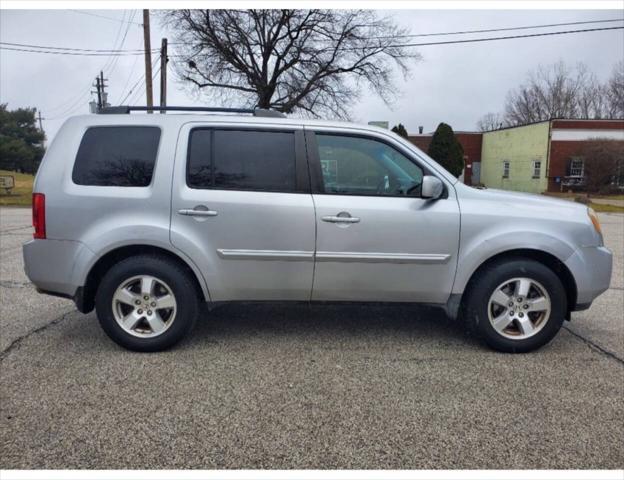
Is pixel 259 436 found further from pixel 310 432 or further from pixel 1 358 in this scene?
pixel 1 358

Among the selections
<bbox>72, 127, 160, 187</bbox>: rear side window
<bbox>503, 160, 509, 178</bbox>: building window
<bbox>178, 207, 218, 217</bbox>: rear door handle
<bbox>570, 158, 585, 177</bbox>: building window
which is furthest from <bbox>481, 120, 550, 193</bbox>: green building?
<bbox>72, 127, 160, 187</bbox>: rear side window

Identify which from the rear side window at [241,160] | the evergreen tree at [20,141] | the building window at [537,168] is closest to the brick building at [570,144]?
the building window at [537,168]

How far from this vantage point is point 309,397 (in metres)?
3.08

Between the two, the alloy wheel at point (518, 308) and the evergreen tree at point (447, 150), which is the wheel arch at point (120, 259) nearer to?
the alloy wheel at point (518, 308)

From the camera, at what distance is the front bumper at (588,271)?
12.4ft

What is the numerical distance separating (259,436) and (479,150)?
4552 cm

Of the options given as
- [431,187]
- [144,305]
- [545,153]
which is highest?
[545,153]

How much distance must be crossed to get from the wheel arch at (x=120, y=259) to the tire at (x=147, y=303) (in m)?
0.05

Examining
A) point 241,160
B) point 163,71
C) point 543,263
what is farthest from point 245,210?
point 163,71

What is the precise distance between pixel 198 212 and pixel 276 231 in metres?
0.62

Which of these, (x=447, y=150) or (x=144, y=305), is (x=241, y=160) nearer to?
(x=144, y=305)

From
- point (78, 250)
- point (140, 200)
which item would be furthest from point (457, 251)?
point (78, 250)

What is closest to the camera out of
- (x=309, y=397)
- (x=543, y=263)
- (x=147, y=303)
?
(x=309, y=397)

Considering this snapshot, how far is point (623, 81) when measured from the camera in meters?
52.3
